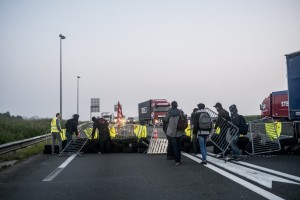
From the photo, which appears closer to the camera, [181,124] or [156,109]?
[181,124]

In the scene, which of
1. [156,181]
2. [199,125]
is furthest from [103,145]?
[156,181]

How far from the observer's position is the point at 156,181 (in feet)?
25.4

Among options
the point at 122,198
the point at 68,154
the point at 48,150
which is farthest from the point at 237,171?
the point at 48,150

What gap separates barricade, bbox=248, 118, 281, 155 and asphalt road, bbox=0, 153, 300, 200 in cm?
255

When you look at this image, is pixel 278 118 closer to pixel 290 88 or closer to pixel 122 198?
pixel 290 88

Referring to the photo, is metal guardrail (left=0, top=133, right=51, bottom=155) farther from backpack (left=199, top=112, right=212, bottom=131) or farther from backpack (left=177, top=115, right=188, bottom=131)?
backpack (left=199, top=112, right=212, bottom=131)

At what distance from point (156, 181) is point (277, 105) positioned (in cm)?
2385

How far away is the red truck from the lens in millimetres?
27828

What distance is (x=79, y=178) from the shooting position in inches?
330

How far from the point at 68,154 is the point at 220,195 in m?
10.0

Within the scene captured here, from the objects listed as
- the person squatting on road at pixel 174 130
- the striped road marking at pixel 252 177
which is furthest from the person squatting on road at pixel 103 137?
the striped road marking at pixel 252 177

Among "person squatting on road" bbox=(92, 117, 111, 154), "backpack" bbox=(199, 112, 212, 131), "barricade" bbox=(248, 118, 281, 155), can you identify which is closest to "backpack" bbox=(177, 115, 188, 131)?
"backpack" bbox=(199, 112, 212, 131)

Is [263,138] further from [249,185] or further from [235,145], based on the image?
[249,185]

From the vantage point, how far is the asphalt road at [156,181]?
6.30 meters
